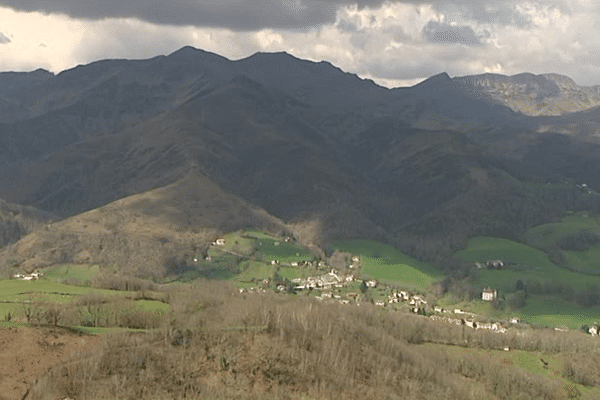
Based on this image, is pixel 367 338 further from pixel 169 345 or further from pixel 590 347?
pixel 590 347

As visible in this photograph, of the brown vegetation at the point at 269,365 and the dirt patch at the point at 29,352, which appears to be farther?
the brown vegetation at the point at 269,365

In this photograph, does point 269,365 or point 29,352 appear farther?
point 269,365

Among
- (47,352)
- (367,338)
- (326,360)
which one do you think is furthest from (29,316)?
(367,338)

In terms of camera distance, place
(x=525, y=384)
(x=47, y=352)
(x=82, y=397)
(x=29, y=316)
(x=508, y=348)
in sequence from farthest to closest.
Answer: (x=508, y=348) < (x=525, y=384) < (x=29, y=316) < (x=47, y=352) < (x=82, y=397)

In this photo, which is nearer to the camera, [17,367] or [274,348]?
[17,367]

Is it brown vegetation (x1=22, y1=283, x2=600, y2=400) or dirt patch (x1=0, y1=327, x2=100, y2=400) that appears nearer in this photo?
dirt patch (x1=0, y1=327, x2=100, y2=400)

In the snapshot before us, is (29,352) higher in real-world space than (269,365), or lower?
higher

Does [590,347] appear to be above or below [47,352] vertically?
below

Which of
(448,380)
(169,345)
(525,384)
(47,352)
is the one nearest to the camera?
(47,352)
